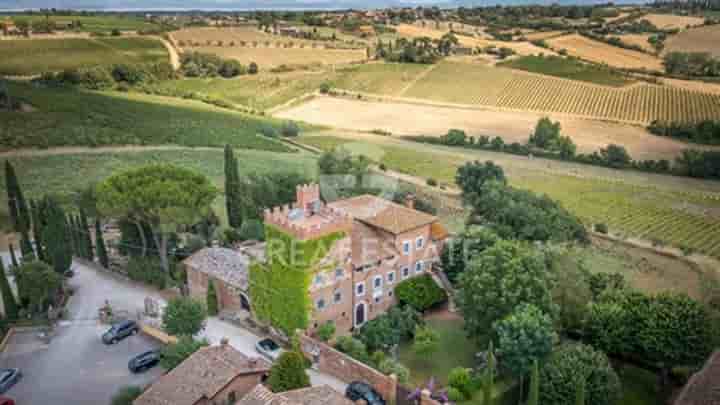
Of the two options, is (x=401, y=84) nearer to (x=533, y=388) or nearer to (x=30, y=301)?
(x=30, y=301)

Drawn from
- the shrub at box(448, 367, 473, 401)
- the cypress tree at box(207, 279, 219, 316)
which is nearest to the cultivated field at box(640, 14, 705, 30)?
the shrub at box(448, 367, 473, 401)

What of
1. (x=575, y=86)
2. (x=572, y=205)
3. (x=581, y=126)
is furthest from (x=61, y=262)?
(x=575, y=86)

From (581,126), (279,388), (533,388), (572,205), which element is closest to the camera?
(533,388)

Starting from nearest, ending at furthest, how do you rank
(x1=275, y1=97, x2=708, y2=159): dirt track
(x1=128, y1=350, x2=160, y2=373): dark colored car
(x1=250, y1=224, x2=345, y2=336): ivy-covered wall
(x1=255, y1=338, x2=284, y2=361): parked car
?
1. (x1=128, y1=350, x2=160, y2=373): dark colored car
2. (x1=250, y1=224, x2=345, y2=336): ivy-covered wall
3. (x1=255, y1=338, x2=284, y2=361): parked car
4. (x1=275, y1=97, x2=708, y2=159): dirt track

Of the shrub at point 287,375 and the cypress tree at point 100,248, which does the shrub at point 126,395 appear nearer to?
the shrub at point 287,375

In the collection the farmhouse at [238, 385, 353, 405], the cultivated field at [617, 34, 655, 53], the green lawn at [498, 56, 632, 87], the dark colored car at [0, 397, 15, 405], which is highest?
the cultivated field at [617, 34, 655, 53]

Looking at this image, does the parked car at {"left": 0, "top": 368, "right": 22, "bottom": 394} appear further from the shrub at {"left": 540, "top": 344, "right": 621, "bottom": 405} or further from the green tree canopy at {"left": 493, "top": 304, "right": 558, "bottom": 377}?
the shrub at {"left": 540, "top": 344, "right": 621, "bottom": 405}

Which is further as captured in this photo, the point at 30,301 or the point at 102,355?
the point at 30,301

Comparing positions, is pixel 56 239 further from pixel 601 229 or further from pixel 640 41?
pixel 640 41
